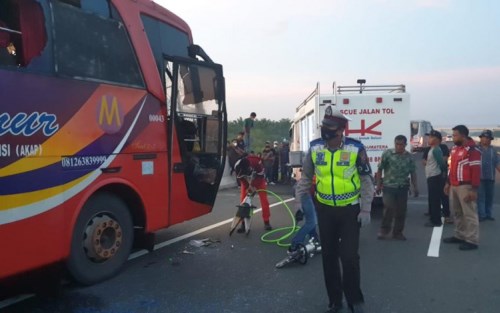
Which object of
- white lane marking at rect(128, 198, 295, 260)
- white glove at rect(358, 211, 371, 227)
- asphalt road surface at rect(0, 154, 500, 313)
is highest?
white glove at rect(358, 211, 371, 227)

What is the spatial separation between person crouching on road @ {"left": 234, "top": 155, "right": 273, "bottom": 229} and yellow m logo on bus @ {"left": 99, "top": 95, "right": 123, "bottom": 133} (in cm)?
316

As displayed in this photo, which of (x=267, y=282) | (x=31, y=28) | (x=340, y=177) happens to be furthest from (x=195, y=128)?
(x=340, y=177)

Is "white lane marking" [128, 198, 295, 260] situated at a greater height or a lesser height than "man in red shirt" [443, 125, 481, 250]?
lesser

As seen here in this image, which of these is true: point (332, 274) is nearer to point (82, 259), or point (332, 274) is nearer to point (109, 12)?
point (82, 259)

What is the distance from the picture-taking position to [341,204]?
4223 mm

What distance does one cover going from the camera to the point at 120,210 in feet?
18.0

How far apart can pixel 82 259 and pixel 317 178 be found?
8.66 ft

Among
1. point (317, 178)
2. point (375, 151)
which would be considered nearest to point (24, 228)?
point (317, 178)

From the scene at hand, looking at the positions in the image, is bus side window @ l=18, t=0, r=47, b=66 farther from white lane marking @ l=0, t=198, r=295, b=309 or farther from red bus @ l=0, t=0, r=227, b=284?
white lane marking @ l=0, t=198, r=295, b=309

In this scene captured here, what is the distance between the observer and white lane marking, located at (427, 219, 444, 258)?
651 centimetres

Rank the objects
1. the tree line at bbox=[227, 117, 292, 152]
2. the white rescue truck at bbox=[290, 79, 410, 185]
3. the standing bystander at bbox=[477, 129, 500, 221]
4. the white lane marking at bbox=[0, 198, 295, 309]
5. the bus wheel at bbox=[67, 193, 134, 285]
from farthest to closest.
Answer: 1. the tree line at bbox=[227, 117, 292, 152]
2. the white rescue truck at bbox=[290, 79, 410, 185]
3. the standing bystander at bbox=[477, 129, 500, 221]
4. the bus wheel at bbox=[67, 193, 134, 285]
5. the white lane marking at bbox=[0, 198, 295, 309]

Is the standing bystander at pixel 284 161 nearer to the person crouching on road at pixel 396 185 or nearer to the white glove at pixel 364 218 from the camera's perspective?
the person crouching on road at pixel 396 185

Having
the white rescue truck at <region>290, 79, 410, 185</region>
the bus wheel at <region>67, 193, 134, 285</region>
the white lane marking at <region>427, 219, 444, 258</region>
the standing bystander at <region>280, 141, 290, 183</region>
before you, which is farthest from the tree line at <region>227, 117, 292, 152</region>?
the bus wheel at <region>67, 193, 134, 285</region>

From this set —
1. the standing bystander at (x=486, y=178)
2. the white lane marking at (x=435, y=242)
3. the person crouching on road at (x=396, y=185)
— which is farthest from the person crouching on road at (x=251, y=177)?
the standing bystander at (x=486, y=178)
